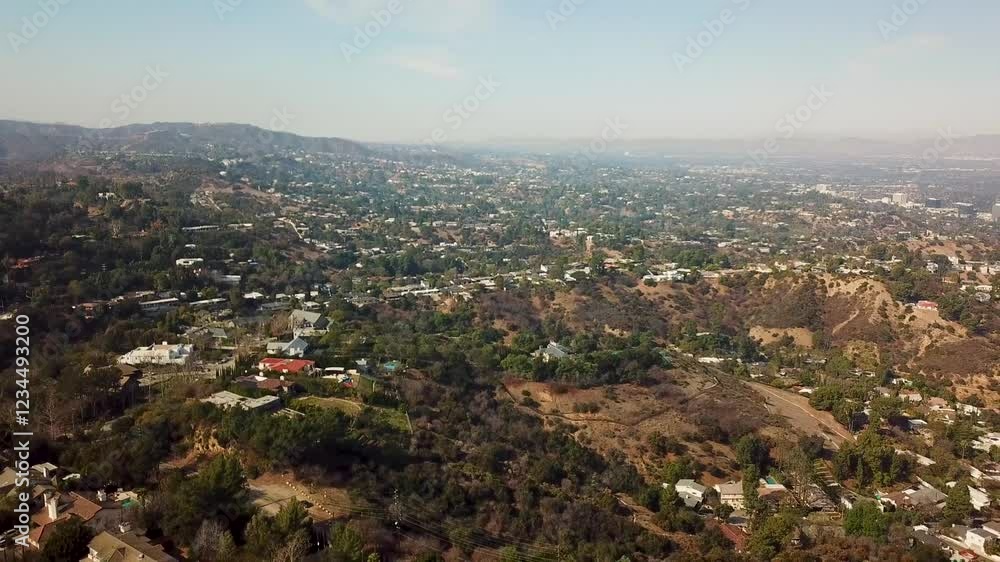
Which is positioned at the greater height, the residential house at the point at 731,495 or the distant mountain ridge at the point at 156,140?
the distant mountain ridge at the point at 156,140

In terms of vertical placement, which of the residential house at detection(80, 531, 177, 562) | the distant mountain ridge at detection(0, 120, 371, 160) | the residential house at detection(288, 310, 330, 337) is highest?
the distant mountain ridge at detection(0, 120, 371, 160)

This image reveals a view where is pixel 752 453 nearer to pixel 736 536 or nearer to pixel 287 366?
pixel 736 536

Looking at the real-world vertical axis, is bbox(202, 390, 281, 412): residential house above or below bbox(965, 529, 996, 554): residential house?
above

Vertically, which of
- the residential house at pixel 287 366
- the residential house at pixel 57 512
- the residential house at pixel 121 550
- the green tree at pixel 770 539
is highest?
the residential house at pixel 121 550

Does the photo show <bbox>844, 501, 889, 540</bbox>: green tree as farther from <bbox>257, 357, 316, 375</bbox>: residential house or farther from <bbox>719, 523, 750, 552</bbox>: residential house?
<bbox>257, 357, 316, 375</bbox>: residential house

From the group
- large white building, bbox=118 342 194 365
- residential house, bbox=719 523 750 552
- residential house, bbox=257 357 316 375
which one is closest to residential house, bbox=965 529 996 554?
residential house, bbox=719 523 750 552

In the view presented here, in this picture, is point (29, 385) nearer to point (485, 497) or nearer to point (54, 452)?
point (54, 452)

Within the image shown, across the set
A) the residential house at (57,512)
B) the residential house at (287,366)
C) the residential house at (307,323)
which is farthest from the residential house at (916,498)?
the residential house at (307,323)

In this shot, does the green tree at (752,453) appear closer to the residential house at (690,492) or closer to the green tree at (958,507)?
the residential house at (690,492)
